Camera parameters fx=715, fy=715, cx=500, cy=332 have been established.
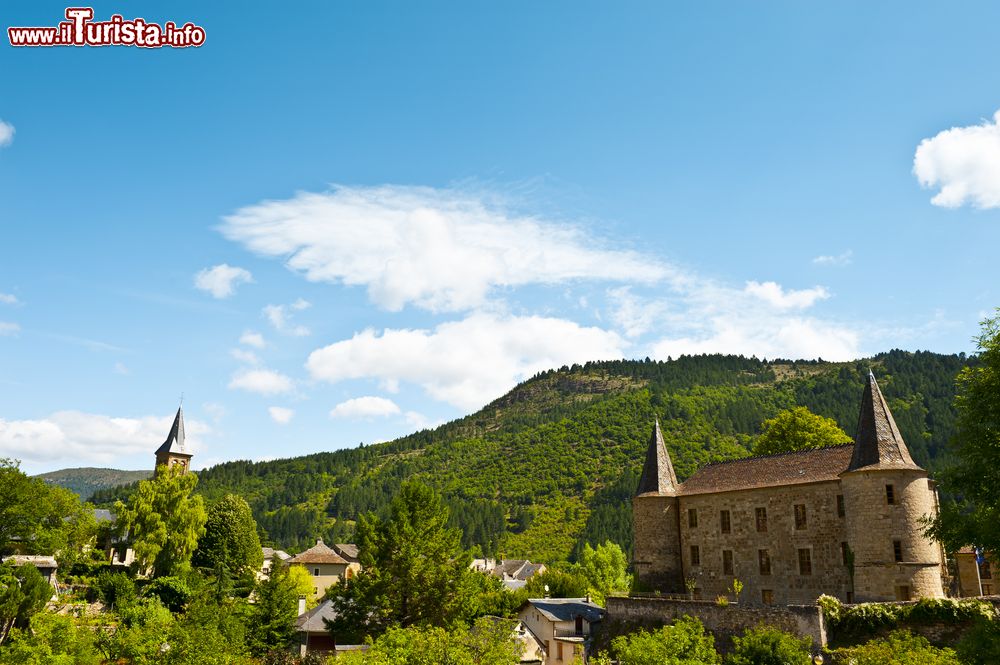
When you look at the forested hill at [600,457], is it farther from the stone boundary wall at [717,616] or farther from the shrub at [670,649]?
the shrub at [670,649]

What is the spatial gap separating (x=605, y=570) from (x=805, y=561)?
52987mm

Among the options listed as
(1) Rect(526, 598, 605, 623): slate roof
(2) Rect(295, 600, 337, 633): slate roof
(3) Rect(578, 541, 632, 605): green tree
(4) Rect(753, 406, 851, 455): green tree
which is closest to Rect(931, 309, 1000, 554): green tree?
(1) Rect(526, 598, 605, 623): slate roof

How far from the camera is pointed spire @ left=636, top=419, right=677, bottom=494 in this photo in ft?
149

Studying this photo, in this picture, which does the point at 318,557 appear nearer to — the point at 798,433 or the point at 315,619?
the point at 315,619

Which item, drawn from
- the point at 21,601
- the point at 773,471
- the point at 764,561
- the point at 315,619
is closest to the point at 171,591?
the point at 315,619

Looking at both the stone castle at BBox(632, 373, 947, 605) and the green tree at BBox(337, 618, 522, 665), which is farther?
the stone castle at BBox(632, 373, 947, 605)

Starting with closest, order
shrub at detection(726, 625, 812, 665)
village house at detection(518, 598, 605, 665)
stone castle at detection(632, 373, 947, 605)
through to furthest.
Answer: shrub at detection(726, 625, 812, 665)
stone castle at detection(632, 373, 947, 605)
village house at detection(518, 598, 605, 665)

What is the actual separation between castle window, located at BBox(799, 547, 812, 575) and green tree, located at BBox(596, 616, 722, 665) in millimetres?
9155

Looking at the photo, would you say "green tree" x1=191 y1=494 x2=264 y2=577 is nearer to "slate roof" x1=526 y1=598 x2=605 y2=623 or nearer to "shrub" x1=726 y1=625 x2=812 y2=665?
"slate roof" x1=526 y1=598 x2=605 y2=623

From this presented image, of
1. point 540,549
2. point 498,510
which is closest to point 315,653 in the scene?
point 540,549

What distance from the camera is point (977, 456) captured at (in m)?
23.0

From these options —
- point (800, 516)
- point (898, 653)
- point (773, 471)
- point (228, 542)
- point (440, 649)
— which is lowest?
point (898, 653)

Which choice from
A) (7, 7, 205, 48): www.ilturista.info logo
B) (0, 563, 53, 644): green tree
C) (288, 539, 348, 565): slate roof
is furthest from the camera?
(288, 539, 348, 565): slate roof

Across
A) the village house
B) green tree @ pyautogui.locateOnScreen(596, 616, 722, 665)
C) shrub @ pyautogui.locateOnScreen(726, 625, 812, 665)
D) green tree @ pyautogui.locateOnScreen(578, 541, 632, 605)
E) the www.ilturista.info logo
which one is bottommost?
green tree @ pyautogui.locateOnScreen(578, 541, 632, 605)
